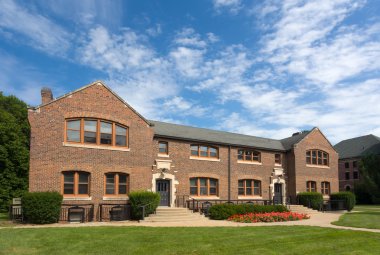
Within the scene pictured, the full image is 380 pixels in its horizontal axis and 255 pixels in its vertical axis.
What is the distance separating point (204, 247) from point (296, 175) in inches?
877

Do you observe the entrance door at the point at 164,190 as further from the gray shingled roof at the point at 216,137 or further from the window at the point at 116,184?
the gray shingled roof at the point at 216,137

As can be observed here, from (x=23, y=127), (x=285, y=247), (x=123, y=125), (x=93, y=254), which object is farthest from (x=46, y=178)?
(x=23, y=127)

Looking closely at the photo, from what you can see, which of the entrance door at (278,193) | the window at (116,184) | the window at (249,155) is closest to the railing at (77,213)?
the window at (116,184)

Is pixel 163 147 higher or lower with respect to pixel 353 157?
lower

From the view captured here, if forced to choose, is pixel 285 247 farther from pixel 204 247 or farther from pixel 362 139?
pixel 362 139

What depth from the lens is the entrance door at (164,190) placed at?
24.9 metres

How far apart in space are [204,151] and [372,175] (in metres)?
31.9

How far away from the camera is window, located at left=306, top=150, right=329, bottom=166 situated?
33.7 m

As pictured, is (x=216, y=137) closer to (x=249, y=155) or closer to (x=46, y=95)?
(x=249, y=155)

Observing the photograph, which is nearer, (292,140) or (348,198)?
(348,198)

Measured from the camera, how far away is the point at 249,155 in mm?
30250

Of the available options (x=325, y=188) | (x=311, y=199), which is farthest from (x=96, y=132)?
(x=325, y=188)

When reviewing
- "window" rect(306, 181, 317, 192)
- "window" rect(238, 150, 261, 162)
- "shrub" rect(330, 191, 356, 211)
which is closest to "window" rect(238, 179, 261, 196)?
"window" rect(238, 150, 261, 162)

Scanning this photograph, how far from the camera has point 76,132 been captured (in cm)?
2112
